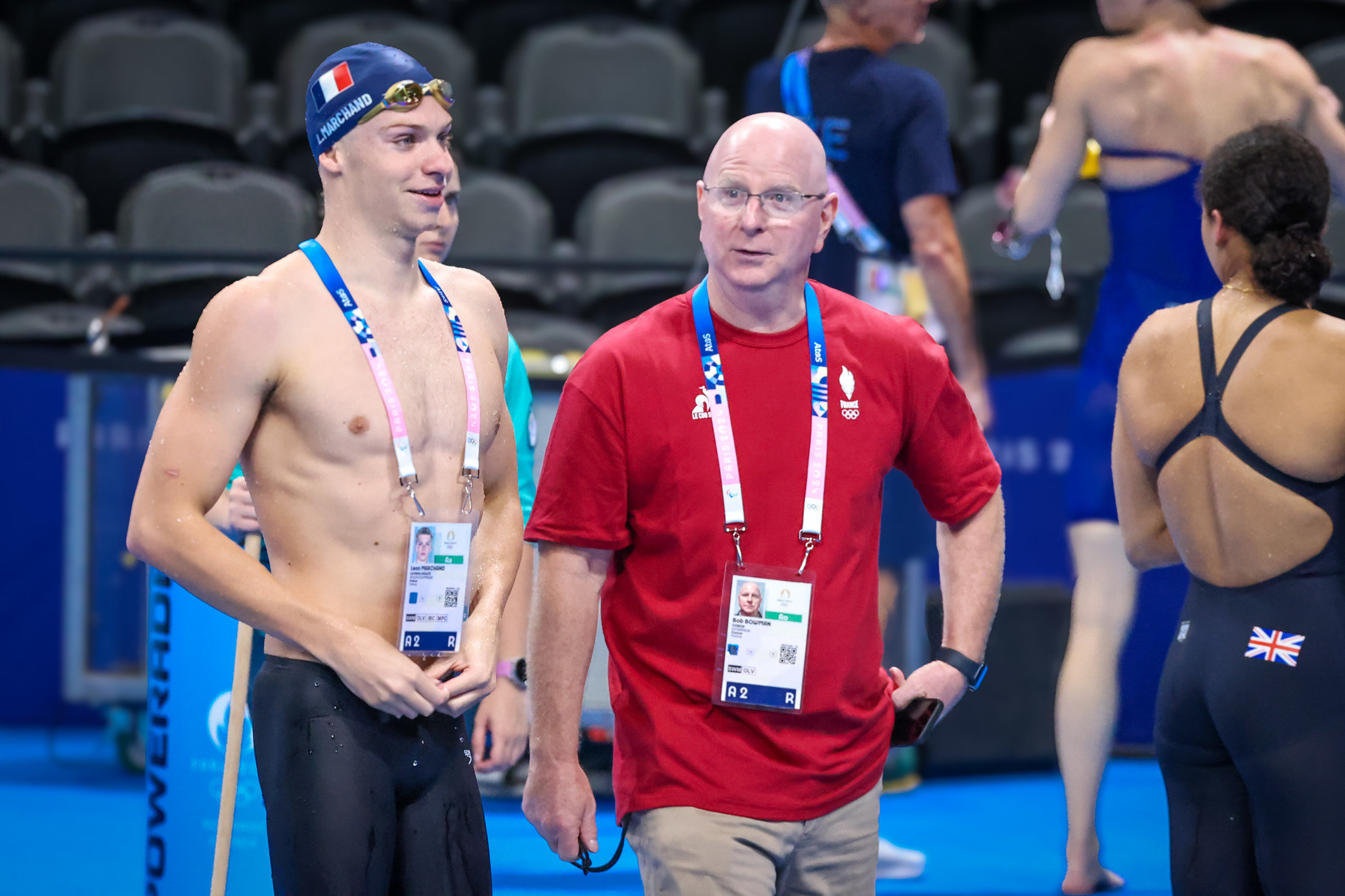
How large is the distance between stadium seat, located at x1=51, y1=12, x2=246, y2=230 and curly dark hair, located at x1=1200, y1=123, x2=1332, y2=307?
5620 millimetres

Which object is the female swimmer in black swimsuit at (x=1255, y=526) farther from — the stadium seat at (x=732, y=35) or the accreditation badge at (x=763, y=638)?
the stadium seat at (x=732, y=35)

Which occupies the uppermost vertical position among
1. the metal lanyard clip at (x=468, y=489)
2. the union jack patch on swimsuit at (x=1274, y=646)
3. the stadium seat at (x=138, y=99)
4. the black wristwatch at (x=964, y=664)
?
the stadium seat at (x=138, y=99)

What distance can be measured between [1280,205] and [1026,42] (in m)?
5.84

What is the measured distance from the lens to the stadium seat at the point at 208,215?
6027mm

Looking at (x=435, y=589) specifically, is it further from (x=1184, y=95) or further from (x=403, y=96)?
(x=1184, y=95)

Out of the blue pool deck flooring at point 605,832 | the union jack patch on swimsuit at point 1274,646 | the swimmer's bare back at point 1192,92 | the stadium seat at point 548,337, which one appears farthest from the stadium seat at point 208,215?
the union jack patch on swimsuit at point 1274,646

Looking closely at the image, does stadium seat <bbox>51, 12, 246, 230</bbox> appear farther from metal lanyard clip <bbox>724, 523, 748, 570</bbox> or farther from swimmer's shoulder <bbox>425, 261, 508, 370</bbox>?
metal lanyard clip <bbox>724, 523, 748, 570</bbox>

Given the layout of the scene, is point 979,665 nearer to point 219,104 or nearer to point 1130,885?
point 1130,885

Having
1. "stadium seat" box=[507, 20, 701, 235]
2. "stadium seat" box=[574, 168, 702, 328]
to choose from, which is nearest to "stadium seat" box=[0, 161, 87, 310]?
"stadium seat" box=[507, 20, 701, 235]

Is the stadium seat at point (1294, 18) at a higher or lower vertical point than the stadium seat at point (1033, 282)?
higher

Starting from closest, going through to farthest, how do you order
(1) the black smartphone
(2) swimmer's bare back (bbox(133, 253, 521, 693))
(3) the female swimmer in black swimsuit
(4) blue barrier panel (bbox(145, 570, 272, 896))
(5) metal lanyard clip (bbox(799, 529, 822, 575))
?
1. (2) swimmer's bare back (bbox(133, 253, 521, 693))
2. (5) metal lanyard clip (bbox(799, 529, 822, 575))
3. (1) the black smartphone
4. (3) the female swimmer in black swimsuit
5. (4) blue barrier panel (bbox(145, 570, 272, 896))

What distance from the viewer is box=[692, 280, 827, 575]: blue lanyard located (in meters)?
2.19

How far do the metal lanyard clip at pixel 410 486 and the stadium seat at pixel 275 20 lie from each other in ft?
21.5

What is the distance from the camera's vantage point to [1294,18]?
24.8 feet
